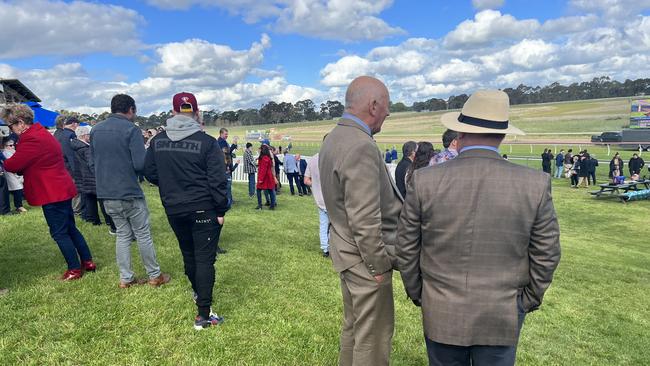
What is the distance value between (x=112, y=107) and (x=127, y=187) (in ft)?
2.97

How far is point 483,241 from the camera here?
212cm

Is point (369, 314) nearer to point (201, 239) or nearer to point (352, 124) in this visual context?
point (352, 124)

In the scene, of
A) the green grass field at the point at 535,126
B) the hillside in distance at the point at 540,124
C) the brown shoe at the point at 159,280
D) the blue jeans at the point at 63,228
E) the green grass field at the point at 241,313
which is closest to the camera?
the green grass field at the point at 241,313

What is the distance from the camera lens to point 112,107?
14.9 feet

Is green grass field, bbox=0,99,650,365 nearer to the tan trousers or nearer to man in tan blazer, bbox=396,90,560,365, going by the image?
the tan trousers

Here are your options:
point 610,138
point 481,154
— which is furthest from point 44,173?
point 610,138

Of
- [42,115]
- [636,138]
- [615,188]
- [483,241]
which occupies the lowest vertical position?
[636,138]

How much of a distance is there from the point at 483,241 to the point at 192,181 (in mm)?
2599

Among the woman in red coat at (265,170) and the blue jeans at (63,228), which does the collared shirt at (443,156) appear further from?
the woman in red coat at (265,170)

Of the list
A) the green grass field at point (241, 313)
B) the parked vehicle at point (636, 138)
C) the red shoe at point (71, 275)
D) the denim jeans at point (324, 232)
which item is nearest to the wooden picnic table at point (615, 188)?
the green grass field at point (241, 313)

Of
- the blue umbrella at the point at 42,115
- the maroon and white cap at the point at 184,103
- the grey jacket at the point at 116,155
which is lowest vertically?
the grey jacket at the point at 116,155

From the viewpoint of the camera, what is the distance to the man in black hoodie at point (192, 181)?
3699 mm

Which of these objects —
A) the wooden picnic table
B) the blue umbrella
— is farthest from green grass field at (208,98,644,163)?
the blue umbrella

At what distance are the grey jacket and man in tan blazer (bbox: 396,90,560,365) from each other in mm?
3431
